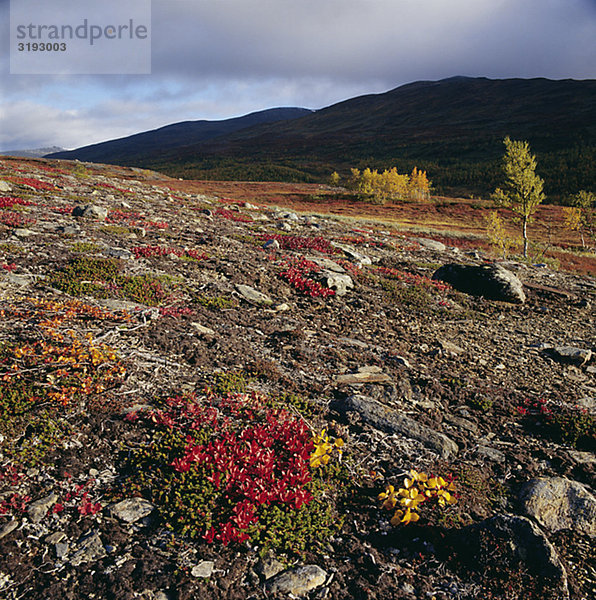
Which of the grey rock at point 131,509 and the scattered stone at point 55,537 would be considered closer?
the scattered stone at point 55,537

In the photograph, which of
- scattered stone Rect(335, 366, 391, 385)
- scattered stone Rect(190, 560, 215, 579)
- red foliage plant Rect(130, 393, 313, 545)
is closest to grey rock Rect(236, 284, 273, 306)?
scattered stone Rect(335, 366, 391, 385)

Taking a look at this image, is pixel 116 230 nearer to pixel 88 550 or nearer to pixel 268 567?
pixel 88 550

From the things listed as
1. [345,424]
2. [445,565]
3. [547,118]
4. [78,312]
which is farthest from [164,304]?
[547,118]

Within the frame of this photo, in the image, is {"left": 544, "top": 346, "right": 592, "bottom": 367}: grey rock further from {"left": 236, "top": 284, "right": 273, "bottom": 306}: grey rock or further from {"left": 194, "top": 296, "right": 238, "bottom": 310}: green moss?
{"left": 194, "top": 296, "right": 238, "bottom": 310}: green moss

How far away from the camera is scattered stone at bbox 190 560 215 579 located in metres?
3.53

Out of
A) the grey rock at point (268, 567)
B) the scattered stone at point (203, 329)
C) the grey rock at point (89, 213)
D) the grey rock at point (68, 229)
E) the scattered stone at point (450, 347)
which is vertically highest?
the grey rock at point (89, 213)

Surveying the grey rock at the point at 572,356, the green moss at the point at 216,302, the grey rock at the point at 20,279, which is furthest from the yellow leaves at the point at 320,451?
the grey rock at the point at 20,279

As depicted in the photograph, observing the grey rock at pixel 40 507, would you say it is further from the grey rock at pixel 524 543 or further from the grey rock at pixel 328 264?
the grey rock at pixel 328 264

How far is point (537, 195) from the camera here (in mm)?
34938

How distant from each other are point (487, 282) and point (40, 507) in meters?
15.6

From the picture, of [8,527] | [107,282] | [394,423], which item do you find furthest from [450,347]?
[8,527]

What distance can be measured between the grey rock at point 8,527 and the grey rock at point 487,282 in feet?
50.7

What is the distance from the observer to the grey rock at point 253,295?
11.2 m

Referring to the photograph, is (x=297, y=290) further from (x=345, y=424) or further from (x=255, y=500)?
(x=255, y=500)
